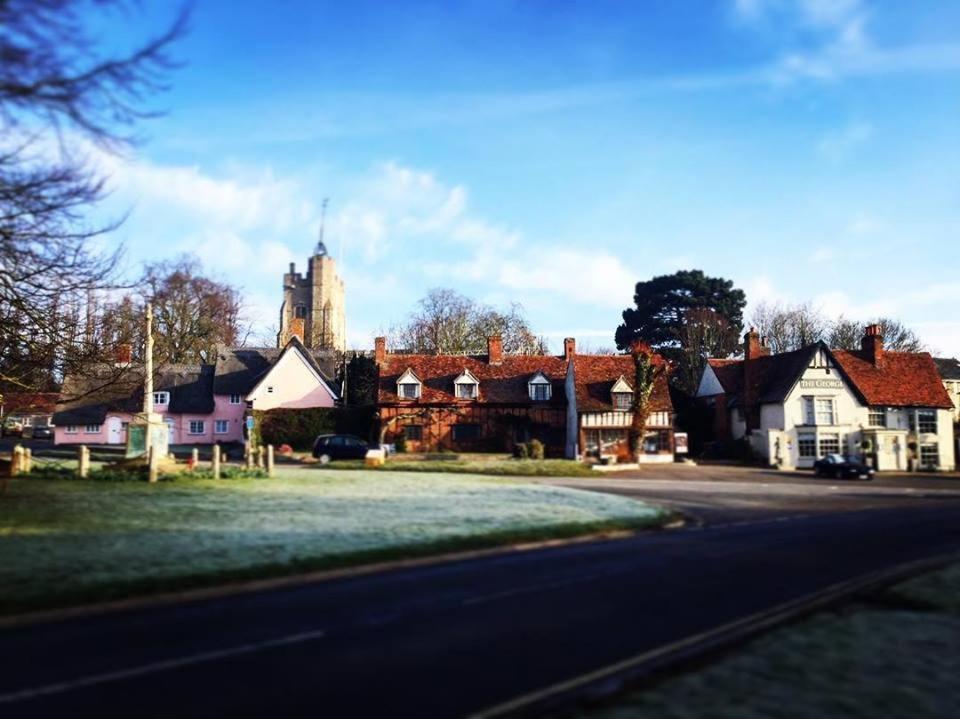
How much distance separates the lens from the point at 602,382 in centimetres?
5522

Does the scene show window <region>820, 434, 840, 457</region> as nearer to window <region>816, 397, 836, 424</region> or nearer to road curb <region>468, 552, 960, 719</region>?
window <region>816, 397, 836, 424</region>

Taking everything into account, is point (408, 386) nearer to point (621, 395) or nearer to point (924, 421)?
point (621, 395)

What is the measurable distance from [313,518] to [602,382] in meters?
37.8

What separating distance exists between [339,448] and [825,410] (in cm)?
3174

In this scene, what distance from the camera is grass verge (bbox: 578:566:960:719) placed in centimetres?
636

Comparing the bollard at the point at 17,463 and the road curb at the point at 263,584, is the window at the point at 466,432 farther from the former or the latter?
the road curb at the point at 263,584

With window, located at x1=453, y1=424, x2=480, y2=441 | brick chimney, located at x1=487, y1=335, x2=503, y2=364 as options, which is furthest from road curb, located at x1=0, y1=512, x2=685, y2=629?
brick chimney, located at x1=487, y1=335, x2=503, y2=364

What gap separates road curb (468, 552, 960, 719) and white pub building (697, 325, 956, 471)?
41.3 m

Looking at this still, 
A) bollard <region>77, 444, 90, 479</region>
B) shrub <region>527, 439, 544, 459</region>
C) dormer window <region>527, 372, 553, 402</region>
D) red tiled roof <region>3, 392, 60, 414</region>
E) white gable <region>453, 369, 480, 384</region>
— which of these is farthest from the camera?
dormer window <region>527, 372, 553, 402</region>

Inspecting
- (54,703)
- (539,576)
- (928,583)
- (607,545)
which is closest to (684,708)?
(54,703)

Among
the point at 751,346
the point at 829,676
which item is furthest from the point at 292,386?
the point at 829,676

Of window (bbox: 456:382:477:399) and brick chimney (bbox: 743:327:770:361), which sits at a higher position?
brick chimney (bbox: 743:327:770:361)

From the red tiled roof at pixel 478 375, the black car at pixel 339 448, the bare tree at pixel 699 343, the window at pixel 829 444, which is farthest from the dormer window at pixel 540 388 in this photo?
the bare tree at pixel 699 343

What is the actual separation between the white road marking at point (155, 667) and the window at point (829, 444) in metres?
48.9
